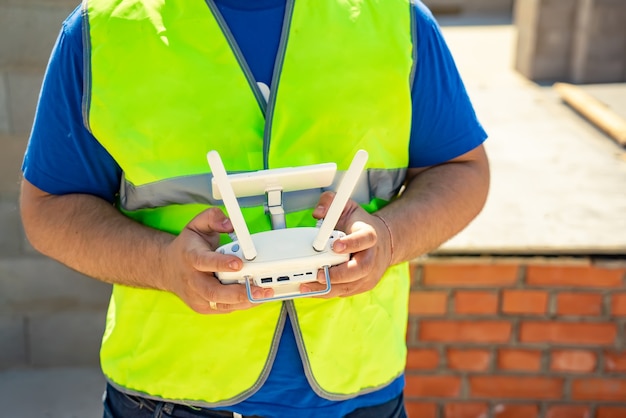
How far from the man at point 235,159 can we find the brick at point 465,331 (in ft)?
3.59

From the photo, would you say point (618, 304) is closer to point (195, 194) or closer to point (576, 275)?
point (576, 275)

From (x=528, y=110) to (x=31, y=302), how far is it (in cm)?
293

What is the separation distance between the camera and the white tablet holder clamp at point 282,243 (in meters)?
1.17

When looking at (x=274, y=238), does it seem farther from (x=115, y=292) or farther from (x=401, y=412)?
(x=401, y=412)

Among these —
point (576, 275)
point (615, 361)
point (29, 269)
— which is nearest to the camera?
point (576, 275)

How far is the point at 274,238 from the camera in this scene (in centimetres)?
123

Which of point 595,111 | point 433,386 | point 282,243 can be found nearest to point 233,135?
point 282,243

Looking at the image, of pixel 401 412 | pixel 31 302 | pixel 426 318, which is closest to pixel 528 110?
pixel 426 318

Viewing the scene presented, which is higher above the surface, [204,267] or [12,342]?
[204,267]

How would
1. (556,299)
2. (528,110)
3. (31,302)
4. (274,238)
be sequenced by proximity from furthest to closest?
(528,110)
(31,302)
(556,299)
(274,238)

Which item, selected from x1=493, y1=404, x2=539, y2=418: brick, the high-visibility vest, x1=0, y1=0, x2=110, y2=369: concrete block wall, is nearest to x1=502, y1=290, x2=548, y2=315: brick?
x1=493, y1=404, x2=539, y2=418: brick

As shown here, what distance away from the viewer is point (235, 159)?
4.78ft

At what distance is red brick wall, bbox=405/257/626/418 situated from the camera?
2.61 meters

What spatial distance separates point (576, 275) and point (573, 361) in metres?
0.32
